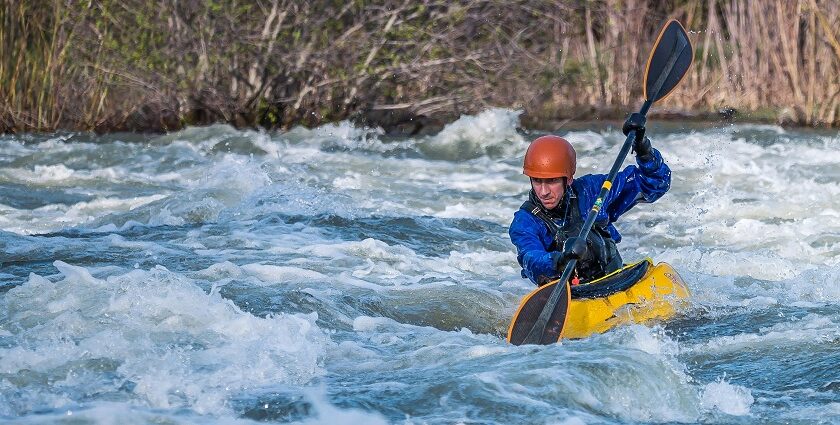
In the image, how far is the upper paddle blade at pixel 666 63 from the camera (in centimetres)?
677

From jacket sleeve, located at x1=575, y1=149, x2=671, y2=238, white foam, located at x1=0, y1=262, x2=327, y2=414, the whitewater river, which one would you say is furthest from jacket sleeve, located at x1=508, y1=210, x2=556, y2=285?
white foam, located at x1=0, y1=262, x2=327, y2=414

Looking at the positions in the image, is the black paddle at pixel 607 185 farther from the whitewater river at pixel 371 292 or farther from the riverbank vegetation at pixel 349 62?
the riverbank vegetation at pixel 349 62

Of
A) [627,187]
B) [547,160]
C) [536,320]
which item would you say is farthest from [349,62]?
[536,320]

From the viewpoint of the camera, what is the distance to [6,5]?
1252cm

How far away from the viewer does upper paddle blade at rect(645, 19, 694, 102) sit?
22.2 ft

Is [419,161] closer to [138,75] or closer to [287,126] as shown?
[287,126]

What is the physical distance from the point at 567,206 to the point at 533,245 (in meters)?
0.29

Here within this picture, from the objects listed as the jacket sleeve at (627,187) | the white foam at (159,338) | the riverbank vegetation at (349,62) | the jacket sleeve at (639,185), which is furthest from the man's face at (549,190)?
the riverbank vegetation at (349,62)

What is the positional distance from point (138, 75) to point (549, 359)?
365 inches

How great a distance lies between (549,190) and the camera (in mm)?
5586

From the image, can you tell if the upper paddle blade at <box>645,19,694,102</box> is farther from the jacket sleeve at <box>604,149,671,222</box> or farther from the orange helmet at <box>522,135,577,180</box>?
the orange helmet at <box>522,135,577,180</box>

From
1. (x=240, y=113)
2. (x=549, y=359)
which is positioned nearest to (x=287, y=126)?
(x=240, y=113)

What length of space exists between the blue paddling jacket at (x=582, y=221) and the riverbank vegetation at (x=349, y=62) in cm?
718

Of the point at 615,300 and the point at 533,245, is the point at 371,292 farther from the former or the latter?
the point at 615,300
